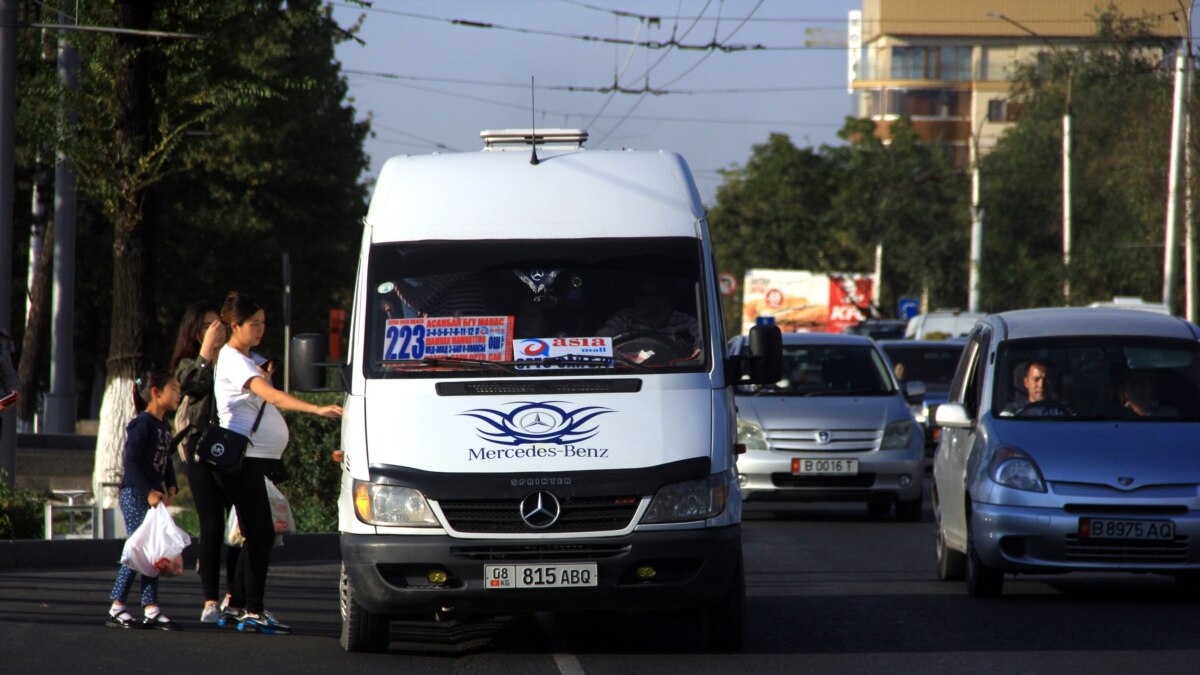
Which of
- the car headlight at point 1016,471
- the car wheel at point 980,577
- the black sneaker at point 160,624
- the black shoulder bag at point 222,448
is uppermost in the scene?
the black shoulder bag at point 222,448

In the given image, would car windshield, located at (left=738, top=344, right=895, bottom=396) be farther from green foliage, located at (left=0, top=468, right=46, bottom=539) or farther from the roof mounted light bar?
the roof mounted light bar

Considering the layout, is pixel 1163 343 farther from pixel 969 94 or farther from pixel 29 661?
pixel 969 94

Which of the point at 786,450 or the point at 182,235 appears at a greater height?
the point at 182,235

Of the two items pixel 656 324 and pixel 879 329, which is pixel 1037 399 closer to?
pixel 656 324

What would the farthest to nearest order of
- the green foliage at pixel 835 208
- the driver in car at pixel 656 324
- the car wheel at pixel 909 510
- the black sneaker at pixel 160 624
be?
1. the green foliage at pixel 835 208
2. the car wheel at pixel 909 510
3. the black sneaker at pixel 160 624
4. the driver in car at pixel 656 324

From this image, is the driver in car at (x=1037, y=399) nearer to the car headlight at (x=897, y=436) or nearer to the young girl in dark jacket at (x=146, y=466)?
the young girl in dark jacket at (x=146, y=466)

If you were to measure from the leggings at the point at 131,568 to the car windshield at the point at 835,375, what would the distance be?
29.7 feet

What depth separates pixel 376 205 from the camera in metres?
9.98

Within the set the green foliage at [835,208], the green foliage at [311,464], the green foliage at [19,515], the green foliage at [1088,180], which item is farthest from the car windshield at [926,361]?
the green foliage at [835,208]

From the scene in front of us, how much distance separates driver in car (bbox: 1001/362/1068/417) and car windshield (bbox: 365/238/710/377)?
2.90 metres

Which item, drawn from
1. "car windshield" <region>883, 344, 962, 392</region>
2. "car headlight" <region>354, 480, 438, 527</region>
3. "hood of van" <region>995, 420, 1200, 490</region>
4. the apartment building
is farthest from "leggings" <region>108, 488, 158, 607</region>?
the apartment building

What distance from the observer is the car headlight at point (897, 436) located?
17.9 m

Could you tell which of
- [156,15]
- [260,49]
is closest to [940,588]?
[156,15]

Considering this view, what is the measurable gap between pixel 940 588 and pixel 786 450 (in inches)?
213
